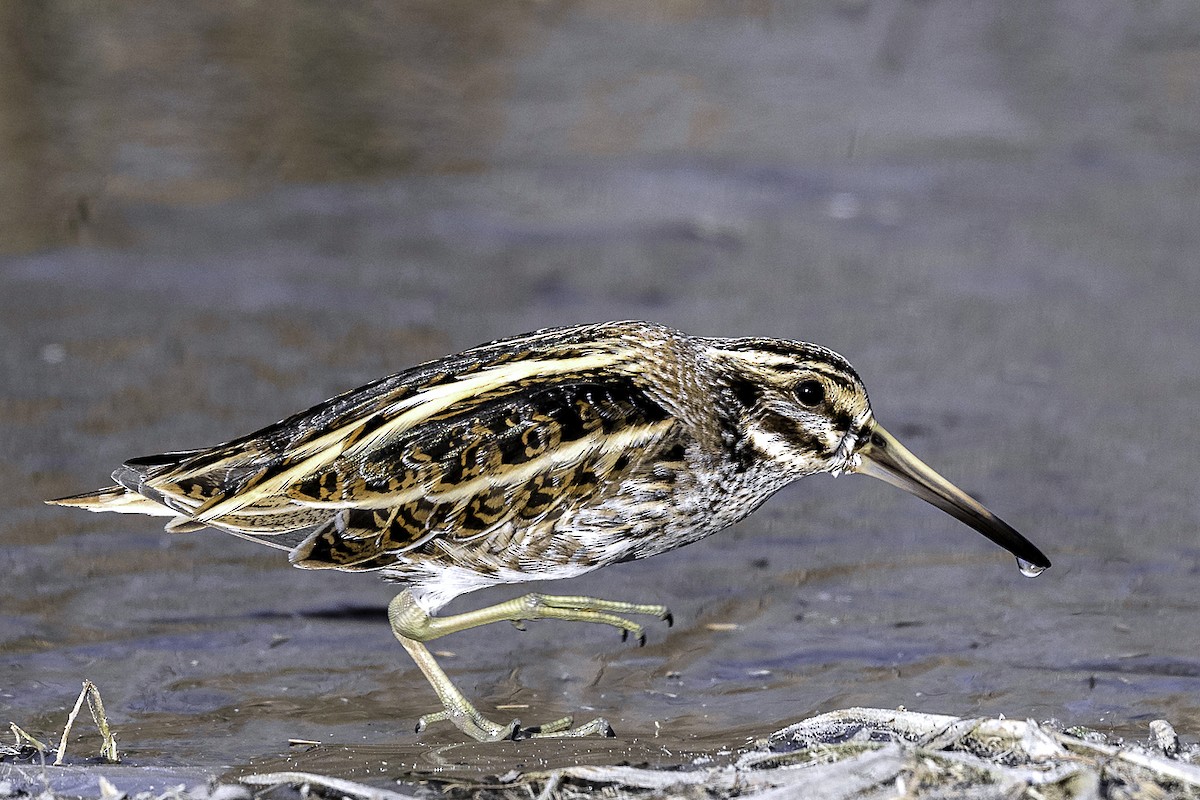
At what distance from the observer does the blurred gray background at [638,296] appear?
5.79m

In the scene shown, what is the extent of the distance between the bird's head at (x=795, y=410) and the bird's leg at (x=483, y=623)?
77 cm

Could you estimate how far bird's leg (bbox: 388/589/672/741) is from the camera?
5153mm

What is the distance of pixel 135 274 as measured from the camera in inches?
361

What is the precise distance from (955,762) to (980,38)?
916 centimetres

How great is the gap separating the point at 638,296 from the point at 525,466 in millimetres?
3924

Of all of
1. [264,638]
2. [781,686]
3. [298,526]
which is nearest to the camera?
[298,526]

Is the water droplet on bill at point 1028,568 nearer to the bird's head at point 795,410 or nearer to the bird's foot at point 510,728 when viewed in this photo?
the bird's head at point 795,410

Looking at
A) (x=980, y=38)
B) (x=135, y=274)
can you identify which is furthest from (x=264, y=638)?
(x=980, y=38)

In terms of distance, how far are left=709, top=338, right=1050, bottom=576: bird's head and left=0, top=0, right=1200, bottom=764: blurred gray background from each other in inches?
32.3

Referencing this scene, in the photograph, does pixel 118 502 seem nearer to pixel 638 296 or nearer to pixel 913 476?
pixel 913 476

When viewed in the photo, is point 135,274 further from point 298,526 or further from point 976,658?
point 976,658

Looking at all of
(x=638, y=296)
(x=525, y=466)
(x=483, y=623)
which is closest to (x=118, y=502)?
(x=483, y=623)

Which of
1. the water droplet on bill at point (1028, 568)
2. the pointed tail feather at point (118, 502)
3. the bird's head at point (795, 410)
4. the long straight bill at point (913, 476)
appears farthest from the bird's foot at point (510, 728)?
the water droplet on bill at point (1028, 568)

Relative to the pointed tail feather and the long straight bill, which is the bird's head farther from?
the pointed tail feather
